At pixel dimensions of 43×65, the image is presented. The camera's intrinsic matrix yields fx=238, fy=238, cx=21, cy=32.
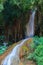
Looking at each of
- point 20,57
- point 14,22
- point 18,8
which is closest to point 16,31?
point 14,22

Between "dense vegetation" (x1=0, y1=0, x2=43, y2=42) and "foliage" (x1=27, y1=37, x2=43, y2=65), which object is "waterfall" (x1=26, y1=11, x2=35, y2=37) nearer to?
"dense vegetation" (x1=0, y1=0, x2=43, y2=42)

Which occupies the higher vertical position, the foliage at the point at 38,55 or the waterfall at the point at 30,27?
the waterfall at the point at 30,27

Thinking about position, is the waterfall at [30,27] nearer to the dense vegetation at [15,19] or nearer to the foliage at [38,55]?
the dense vegetation at [15,19]

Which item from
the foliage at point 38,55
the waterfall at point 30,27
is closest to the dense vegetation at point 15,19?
the waterfall at point 30,27

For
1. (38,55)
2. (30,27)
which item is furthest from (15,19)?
(38,55)

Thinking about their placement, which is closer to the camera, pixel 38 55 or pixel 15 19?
pixel 38 55

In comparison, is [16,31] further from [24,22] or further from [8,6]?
[8,6]

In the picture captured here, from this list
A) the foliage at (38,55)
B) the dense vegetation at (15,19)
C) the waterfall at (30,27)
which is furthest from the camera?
the waterfall at (30,27)

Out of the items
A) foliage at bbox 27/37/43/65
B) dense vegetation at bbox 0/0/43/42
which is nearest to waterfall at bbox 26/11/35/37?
dense vegetation at bbox 0/0/43/42

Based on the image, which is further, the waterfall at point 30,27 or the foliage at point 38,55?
the waterfall at point 30,27

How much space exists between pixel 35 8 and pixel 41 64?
5.81 metres

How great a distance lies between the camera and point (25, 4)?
14.3m

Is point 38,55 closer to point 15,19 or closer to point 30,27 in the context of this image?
point 15,19

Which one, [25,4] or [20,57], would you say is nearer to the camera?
[20,57]
